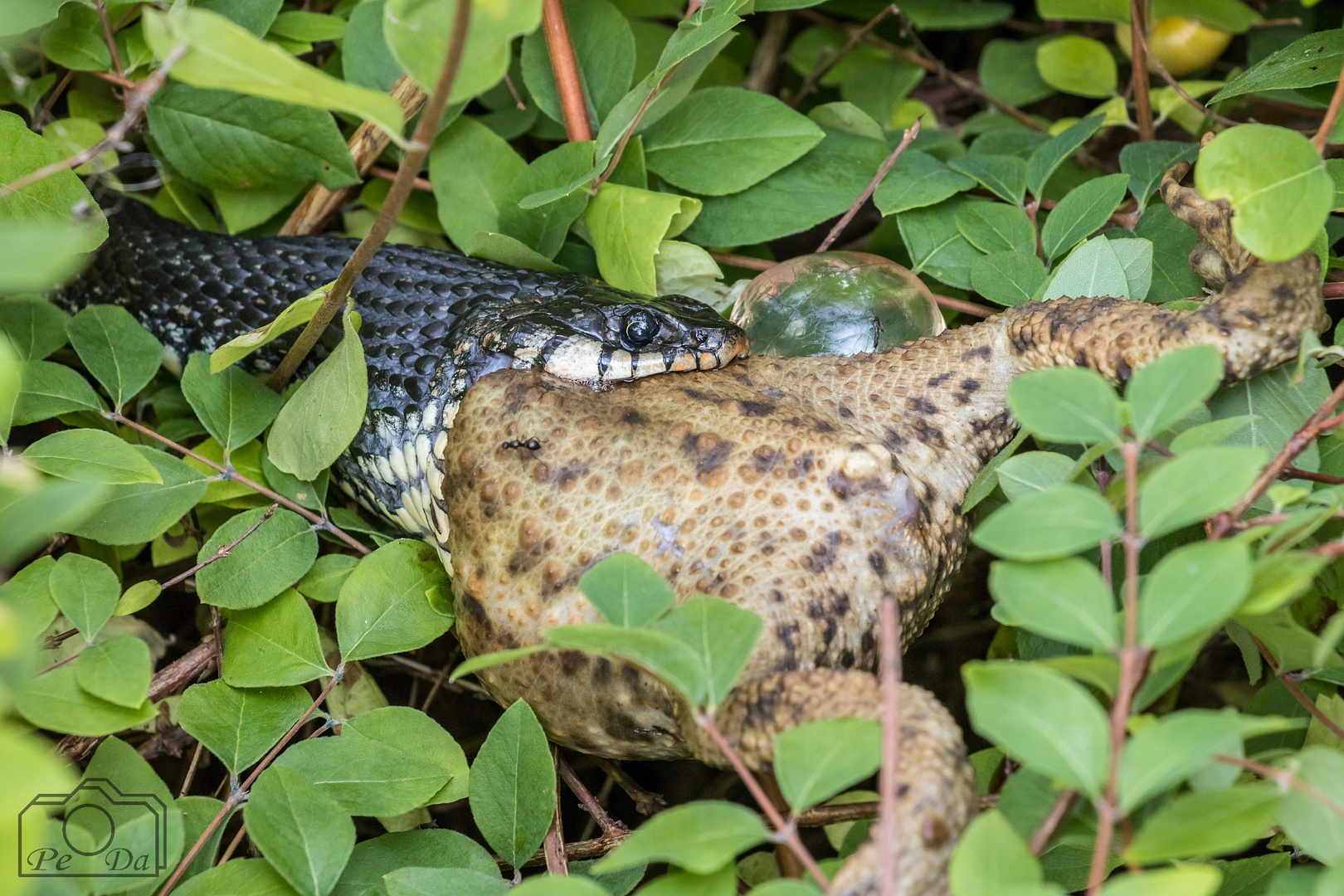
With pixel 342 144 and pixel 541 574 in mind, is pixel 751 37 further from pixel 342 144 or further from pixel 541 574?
pixel 541 574

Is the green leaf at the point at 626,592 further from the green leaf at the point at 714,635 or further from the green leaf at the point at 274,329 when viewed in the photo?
the green leaf at the point at 274,329

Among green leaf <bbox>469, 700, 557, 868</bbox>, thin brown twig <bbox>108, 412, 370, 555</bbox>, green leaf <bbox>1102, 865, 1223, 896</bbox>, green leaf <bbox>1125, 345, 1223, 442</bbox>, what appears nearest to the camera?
green leaf <bbox>1102, 865, 1223, 896</bbox>

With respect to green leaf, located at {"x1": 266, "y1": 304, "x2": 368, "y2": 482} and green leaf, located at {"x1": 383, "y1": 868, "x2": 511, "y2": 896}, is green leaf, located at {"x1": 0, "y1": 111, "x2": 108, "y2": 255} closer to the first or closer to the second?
green leaf, located at {"x1": 266, "y1": 304, "x2": 368, "y2": 482}

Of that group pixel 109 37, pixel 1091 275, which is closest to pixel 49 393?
pixel 109 37

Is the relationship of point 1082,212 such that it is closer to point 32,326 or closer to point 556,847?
point 556,847

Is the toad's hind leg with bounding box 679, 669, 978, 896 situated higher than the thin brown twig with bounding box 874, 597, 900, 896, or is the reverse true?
the thin brown twig with bounding box 874, 597, 900, 896

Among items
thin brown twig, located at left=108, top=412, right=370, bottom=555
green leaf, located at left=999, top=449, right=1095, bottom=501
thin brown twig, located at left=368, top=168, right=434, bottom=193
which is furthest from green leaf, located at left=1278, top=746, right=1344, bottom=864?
thin brown twig, located at left=368, top=168, right=434, bottom=193

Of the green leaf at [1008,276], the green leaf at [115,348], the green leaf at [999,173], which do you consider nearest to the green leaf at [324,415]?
the green leaf at [115,348]
